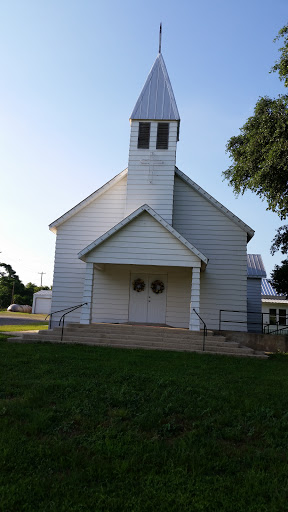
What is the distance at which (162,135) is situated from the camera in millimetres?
17516

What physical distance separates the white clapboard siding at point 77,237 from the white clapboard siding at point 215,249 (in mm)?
2710

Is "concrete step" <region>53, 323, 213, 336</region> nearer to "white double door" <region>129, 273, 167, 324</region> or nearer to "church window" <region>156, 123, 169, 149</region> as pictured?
"white double door" <region>129, 273, 167, 324</region>

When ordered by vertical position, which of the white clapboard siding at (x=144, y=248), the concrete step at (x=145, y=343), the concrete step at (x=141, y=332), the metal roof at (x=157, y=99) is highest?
the metal roof at (x=157, y=99)

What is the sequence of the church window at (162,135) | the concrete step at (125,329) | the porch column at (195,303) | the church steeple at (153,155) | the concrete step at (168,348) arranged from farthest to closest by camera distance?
the church window at (162,135), the church steeple at (153,155), the porch column at (195,303), the concrete step at (125,329), the concrete step at (168,348)

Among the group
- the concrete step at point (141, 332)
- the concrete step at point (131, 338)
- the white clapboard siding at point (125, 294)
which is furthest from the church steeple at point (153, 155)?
the concrete step at point (131, 338)

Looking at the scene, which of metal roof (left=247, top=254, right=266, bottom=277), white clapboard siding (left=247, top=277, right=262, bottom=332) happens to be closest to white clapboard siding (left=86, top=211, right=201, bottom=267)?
white clapboard siding (left=247, top=277, right=262, bottom=332)

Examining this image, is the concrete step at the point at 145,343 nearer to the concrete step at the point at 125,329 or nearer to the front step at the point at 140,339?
the front step at the point at 140,339

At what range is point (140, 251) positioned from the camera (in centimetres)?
1449

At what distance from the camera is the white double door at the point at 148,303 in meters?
17.0

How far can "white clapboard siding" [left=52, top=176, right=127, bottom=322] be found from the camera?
17.0 metres

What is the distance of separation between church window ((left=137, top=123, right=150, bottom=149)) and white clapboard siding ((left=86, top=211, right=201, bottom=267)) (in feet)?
14.2

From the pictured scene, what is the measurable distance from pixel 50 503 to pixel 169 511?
984 millimetres

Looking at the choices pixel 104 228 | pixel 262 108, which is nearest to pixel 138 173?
pixel 104 228

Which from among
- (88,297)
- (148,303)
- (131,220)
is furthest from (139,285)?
(131,220)
